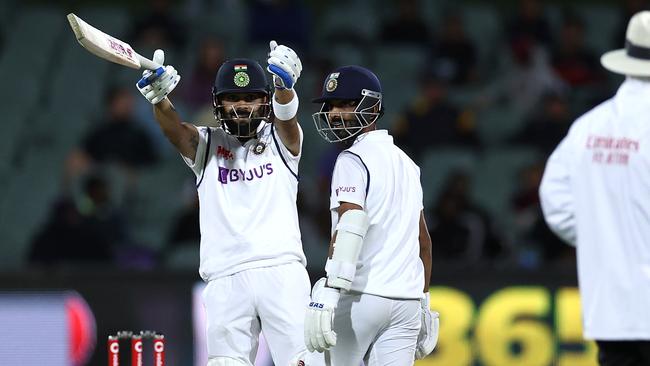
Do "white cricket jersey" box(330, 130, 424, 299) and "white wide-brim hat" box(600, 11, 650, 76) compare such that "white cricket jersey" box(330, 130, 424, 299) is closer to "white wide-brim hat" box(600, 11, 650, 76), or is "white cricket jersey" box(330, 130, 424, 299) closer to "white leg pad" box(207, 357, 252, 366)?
"white leg pad" box(207, 357, 252, 366)

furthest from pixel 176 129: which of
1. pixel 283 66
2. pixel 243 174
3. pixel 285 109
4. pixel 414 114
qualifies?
pixel 414 114

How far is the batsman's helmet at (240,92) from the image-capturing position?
586cm

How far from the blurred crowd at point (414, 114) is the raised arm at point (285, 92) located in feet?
11.0

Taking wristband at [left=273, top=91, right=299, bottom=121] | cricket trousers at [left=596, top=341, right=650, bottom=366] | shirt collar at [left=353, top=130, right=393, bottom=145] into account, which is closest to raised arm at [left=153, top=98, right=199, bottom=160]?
wristband at [left=273, top=91, right=299, bottom=121]

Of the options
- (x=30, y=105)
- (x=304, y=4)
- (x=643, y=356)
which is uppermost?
(x=304, y=4)

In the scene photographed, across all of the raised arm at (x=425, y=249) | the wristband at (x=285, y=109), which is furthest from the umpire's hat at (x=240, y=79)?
the raised arm at (x=425, y=249)

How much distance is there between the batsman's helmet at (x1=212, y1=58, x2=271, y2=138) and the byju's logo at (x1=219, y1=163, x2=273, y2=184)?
0.51 ft

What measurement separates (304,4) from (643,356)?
28.8 feet

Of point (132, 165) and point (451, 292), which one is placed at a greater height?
point (132, 165)

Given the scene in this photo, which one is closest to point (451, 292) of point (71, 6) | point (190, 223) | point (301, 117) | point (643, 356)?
point (190, 223)

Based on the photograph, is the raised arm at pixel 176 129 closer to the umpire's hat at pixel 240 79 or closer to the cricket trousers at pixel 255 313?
the umpire's hat at pixel 240 79

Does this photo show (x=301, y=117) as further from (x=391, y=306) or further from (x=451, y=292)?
(x=391, y=306)

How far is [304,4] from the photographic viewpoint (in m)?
12.9

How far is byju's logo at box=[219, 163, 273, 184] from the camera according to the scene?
5.87 metres
